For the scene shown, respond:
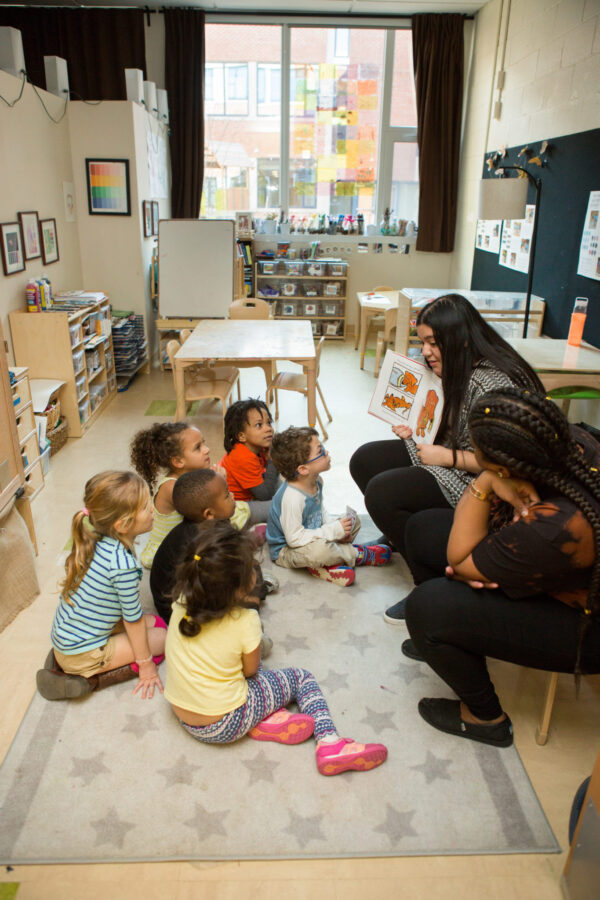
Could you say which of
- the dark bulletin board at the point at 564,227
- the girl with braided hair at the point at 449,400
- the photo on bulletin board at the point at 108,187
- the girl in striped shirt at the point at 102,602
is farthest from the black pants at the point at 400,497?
the photo on bulletin board at the point at 108,187

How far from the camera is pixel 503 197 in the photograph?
3711 mm

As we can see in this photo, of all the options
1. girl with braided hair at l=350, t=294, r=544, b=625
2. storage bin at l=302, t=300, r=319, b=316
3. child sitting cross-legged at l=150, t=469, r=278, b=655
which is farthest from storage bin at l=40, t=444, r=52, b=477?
storage bin at l=302, t=300, r=319, b=316

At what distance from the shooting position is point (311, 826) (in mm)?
1546

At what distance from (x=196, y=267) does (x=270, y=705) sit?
13.9 ft

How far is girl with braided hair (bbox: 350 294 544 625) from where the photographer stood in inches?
83.4

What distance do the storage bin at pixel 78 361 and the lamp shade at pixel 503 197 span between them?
2673 mm

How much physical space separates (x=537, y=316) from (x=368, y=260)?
3059mm

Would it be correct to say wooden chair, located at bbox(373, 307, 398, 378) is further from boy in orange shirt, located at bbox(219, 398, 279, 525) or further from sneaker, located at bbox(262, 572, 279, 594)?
sneaker, located at bbox(262, 572, 279, 594)

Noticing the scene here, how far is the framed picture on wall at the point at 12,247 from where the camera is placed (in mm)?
3799

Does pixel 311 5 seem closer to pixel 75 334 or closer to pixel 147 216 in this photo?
pixel 147 216

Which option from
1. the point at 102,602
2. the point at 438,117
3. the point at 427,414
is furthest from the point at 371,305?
Result: the point at 102,602

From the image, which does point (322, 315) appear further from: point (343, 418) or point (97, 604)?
point (97, 604)

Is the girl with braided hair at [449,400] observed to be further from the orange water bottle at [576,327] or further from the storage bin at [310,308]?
the storage bin at [310,308]

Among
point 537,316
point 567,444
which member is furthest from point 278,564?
point 537,316
